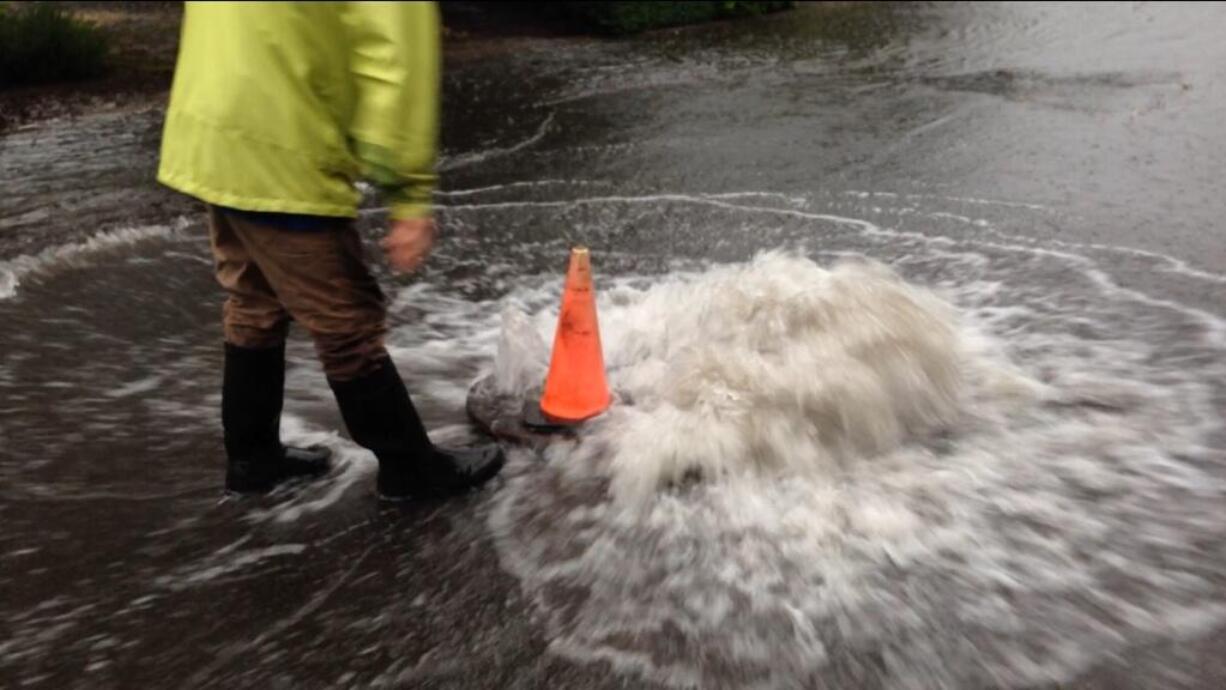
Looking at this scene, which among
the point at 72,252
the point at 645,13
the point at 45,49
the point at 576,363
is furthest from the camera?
the point at 645,13

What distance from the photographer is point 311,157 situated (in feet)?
8.86

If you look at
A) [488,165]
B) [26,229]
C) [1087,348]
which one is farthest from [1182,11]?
[26,229]

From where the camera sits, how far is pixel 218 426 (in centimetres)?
380

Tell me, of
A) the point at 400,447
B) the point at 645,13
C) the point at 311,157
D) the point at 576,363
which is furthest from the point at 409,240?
the point at 645,13

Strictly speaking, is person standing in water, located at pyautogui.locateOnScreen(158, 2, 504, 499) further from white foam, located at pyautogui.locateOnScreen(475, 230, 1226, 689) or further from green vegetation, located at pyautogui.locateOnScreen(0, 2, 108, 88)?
green vegetation, located at pyautogui.locateOnScreen(0, 2, 108, 88)

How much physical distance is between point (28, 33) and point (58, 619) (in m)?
8.36

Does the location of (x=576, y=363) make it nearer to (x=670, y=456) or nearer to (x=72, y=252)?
(x=670, y=456)

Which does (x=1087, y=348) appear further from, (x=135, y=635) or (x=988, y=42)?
(x=988, y=42)

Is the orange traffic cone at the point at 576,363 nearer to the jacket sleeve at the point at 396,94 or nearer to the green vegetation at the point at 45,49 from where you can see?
the jacket sleeve at the point at 396,94

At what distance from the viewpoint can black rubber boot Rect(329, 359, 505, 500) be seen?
3053mm

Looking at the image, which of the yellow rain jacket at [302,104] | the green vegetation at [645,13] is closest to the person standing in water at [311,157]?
the yellow rain jacket at [302,104]

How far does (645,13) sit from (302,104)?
463 inches

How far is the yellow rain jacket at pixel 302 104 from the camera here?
2.54m

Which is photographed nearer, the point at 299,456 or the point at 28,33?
the point at 299,456
